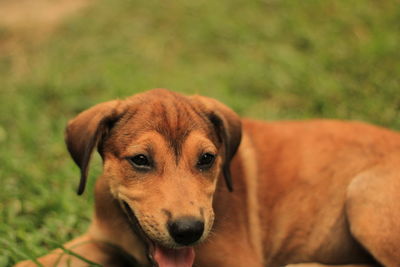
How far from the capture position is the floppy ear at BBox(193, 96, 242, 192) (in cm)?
438

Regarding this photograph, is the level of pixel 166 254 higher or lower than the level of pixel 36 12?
higher

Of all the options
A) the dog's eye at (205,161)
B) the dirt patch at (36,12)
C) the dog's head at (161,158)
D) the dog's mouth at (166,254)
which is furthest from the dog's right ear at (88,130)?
the dirt patch at (36,12)

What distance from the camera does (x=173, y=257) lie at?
12.6 ft

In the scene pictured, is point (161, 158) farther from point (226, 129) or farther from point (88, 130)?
point (226, 129)

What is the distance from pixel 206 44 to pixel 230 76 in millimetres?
1118

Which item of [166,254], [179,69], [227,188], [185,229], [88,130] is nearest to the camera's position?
[185,229]

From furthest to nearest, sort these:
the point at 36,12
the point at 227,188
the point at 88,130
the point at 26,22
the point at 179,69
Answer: the point at 36,12
the point at 26,22
the point at 179,69
the point at 227,188
the point at 88,130

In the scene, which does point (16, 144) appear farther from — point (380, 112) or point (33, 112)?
point (380, 112)

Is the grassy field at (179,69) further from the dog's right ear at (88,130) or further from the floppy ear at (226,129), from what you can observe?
the floppy ear at (226,129)

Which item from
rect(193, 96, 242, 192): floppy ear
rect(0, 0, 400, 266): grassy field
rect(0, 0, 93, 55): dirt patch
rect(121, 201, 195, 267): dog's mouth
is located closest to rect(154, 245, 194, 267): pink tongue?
rect(121, 201, 195, 267): dog's mouth

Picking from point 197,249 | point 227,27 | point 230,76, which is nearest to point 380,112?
point 230,76

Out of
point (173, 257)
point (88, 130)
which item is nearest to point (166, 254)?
point (173, 257)

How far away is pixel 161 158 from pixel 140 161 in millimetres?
155

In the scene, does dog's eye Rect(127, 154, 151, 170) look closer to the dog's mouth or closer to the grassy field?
the dog's mouth
